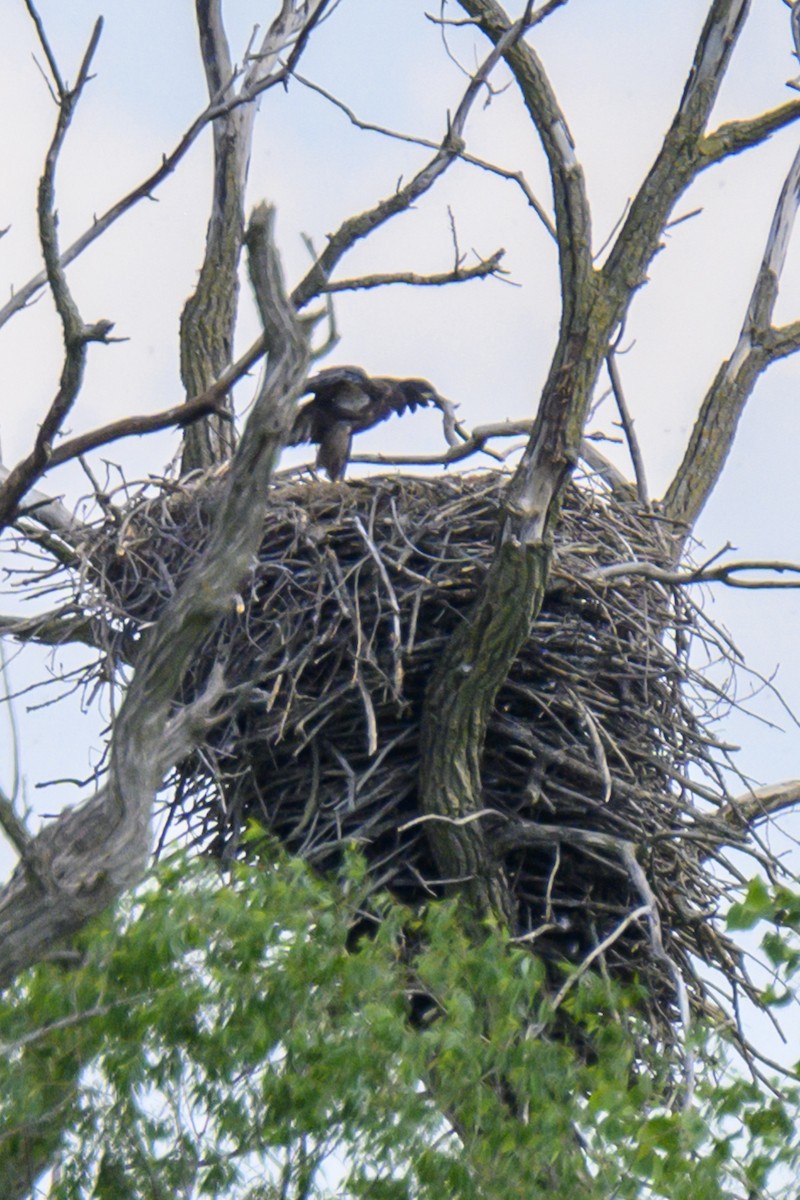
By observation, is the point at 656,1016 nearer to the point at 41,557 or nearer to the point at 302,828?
the point at 302,828

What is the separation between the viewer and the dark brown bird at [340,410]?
7.68 m

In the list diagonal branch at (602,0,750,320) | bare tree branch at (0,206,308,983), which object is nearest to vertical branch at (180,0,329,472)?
diagonal branch at (602,0,750,320)

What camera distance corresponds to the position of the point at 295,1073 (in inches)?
170

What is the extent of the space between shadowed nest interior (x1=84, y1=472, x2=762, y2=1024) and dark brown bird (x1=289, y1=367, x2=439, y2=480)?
959 mm

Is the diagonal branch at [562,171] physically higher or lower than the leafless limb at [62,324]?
higher

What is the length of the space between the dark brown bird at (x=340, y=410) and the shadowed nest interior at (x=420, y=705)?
3.15 feet

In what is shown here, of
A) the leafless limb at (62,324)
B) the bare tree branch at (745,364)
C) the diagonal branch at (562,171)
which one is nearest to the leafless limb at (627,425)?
the bare tree branch at (745,364)

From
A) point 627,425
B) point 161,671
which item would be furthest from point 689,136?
point 161,671

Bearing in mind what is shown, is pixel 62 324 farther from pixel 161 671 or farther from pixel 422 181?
pixel 422 181

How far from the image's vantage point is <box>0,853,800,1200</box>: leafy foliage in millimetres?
4176

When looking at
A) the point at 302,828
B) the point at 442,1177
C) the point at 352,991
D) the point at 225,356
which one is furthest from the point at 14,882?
the point at 225,356

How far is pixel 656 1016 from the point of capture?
6.64 meters

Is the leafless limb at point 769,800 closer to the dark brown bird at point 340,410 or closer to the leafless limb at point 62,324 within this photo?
the dark brown bird at point 340,410

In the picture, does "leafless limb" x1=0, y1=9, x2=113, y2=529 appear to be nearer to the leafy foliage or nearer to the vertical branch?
the leafy foliage
